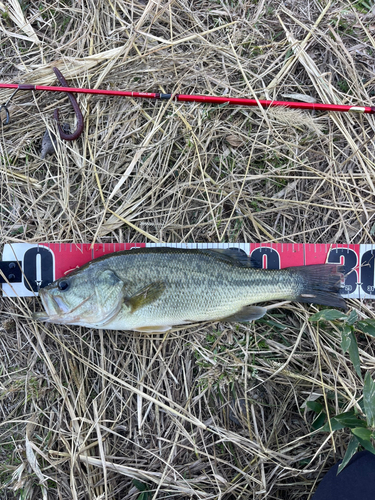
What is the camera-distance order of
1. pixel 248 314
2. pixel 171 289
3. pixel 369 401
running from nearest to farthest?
pixel 369 401
pixel 171 289
pixel 248 314

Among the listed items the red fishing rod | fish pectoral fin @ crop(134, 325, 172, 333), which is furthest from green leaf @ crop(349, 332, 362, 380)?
the red fishing rod

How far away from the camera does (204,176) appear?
3.36 meters

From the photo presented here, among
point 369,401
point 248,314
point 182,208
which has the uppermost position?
point 182,208

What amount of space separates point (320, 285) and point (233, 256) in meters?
0.85

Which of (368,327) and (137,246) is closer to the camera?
(368,327)

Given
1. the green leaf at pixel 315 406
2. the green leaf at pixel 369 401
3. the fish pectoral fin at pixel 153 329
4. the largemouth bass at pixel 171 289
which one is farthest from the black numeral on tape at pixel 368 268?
the fish pectoral fin at pixel 153 329

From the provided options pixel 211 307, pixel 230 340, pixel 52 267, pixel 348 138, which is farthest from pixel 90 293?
pixel 348 138

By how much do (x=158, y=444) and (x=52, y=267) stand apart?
1.97 m

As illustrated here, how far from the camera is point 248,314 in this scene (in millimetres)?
3086

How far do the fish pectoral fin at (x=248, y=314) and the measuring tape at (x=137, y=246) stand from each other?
446 millimetres

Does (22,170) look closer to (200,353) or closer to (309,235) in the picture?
(200,353)

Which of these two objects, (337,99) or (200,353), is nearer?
(200,353)

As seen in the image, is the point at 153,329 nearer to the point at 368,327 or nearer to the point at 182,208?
the point at 182,208

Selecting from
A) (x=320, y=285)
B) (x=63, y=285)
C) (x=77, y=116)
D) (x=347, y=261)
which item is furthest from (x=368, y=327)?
(x=77, y=116)
